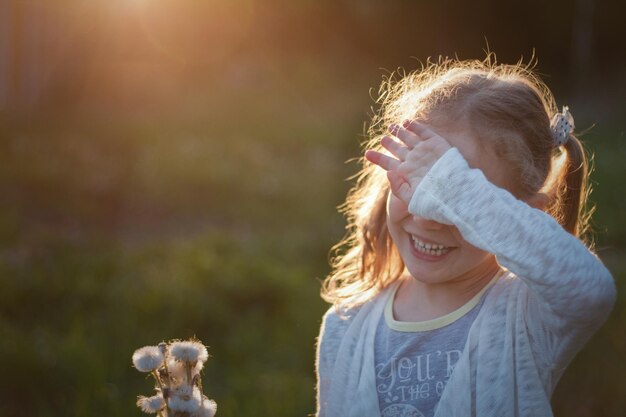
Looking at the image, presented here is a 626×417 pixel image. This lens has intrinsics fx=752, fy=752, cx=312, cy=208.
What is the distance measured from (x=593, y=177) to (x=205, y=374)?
→ 4057mm

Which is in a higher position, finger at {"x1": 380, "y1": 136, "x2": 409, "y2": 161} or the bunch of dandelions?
finger at {"x1": 380, "y1": 136, "x2": 409, "y2": 161}

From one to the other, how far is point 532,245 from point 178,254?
3.32 metres

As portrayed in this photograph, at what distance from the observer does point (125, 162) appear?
604 centimetres

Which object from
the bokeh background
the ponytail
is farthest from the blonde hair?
the bokeh background

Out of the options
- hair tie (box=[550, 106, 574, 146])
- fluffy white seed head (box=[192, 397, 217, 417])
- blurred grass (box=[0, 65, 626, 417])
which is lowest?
fluffy white seed head (box=[192, 397, 217, 417])

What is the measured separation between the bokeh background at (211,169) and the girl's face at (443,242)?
1549 mm

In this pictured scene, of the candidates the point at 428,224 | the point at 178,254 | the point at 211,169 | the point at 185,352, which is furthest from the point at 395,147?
the point at 211,169

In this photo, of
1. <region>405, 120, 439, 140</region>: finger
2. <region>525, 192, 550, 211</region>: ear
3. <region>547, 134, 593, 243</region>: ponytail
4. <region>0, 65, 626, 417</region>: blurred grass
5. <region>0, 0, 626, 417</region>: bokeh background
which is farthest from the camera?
<region>0, 0, 626, 417</region>: bokeh background

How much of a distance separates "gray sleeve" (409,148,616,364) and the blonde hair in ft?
0.72

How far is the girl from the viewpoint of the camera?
1.46 metres

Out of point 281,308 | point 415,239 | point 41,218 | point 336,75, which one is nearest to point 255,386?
point 281,308

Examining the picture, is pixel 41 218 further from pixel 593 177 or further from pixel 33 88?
pixel 593 177

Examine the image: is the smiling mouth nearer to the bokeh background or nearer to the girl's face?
the girl's face

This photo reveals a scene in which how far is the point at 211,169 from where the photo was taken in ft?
19.8
